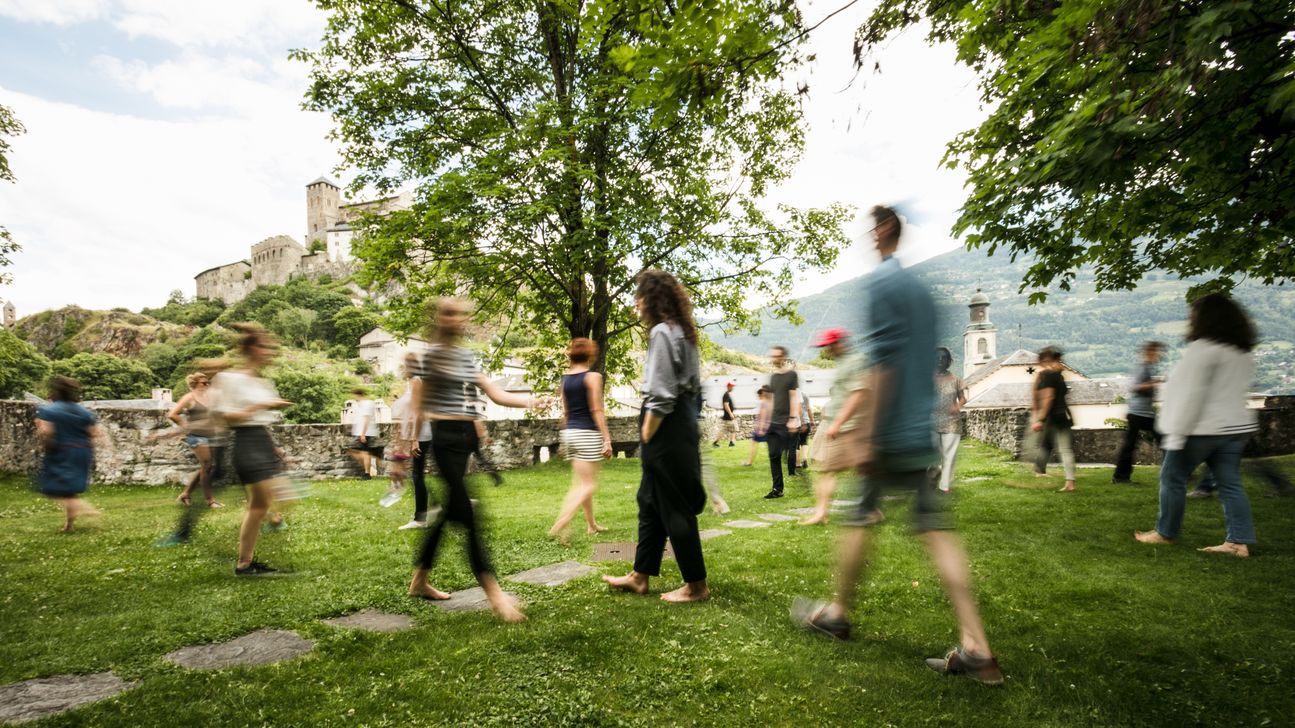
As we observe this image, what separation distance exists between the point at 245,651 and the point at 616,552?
10.2 ft

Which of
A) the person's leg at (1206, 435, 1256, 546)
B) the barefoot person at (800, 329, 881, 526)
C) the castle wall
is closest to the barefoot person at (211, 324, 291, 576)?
the barefoot person at (800, 329, 881, 526)

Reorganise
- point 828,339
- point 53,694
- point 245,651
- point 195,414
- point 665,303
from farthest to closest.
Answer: point 195,414
point 828,339
point 665,303
point 245,651
point 53,694

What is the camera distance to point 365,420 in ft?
40.5

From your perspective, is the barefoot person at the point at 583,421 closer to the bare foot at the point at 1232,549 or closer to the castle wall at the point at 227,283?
the bare foot at the point at 1232,549

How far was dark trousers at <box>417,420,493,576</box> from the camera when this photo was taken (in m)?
3.68

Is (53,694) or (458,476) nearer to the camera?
(53,694)

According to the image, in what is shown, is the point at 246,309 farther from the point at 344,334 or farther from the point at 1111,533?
the point at 1111,533

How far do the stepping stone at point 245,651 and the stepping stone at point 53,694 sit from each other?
11.4 inches

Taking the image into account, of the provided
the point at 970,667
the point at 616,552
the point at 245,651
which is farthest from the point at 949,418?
the point at 245,651

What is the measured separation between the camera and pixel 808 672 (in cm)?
286

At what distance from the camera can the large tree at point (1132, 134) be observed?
Result: 347 cm

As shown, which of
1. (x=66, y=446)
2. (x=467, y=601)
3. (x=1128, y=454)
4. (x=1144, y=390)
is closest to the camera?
(x=467, y=601)

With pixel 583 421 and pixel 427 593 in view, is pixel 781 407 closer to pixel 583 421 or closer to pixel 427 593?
pixel 583 421

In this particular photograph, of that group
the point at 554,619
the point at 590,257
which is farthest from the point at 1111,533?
the point at 590,257
